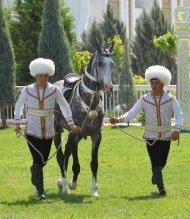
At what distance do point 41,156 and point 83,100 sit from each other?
102 cm

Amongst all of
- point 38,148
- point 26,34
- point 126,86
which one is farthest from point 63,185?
point 26,34

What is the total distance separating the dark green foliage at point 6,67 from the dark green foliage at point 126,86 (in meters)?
4.10

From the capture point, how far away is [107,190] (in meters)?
9.20

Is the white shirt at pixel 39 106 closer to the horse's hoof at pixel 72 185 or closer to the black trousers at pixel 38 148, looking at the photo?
the black trousers at pixel 38 148

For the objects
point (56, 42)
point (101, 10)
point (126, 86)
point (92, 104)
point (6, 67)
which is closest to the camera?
point (92, 104)

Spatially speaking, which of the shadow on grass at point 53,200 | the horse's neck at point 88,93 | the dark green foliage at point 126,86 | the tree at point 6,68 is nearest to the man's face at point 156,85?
the horse's neck at point 88,93

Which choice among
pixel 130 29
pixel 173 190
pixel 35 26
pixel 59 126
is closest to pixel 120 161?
pixel 59 126

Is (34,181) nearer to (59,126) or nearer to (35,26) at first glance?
(59,126)

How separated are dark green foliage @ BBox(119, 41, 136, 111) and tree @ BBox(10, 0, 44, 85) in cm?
844

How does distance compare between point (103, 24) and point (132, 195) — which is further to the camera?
point (103, 24)

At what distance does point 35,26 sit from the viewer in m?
32.8

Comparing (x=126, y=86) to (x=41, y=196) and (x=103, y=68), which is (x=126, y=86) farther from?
(x=41, y=196)

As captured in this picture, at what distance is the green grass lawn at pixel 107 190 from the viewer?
7.39 meters

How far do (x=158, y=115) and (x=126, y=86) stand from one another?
16.6m
